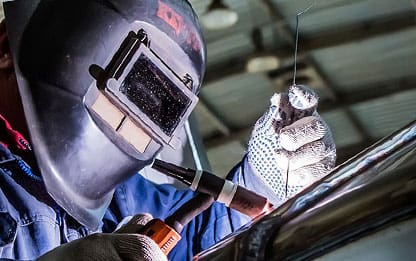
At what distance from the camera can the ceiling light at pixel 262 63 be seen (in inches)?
151

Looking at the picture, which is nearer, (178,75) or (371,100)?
(178,75)

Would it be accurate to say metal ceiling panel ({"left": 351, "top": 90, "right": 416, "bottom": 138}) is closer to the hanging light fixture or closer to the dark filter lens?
the hanging light fixture

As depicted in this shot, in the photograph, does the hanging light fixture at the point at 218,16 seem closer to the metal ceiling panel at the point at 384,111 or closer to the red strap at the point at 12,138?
the metal ceiling panel at the point at 384,111

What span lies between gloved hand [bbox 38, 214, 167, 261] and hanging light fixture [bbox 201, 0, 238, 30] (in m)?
2.52

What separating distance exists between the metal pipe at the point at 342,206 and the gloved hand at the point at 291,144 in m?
0.97

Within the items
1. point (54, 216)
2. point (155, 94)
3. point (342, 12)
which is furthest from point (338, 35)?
point (54, 216)

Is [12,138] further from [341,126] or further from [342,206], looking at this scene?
[341,126]

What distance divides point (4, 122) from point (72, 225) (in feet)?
0.73

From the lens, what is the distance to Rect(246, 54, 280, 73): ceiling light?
3836 mm

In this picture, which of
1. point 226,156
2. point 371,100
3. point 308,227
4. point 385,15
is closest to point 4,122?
point 308,227

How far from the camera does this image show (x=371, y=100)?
14.2ft

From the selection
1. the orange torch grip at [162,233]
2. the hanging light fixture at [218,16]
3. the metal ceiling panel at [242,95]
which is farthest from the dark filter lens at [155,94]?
the metal ceiling panel at [242,95]

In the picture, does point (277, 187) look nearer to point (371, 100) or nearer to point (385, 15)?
point (385, 15)

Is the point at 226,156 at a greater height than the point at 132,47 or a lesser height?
greater
